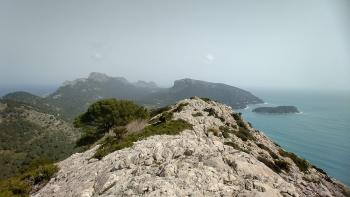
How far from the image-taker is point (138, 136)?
112ft

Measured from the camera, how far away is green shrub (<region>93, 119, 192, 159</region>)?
30.5 m

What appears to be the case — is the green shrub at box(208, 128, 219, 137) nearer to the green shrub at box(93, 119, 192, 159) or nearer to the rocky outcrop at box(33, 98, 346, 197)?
the green shrub at box(93, 119, 192, 159)

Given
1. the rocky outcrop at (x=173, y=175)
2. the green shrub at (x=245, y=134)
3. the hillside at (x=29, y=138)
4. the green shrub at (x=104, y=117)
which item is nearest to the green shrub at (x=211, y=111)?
the green shrub at (x=245, y=134)

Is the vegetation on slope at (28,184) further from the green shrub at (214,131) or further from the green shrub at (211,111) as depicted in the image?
the green shrub at (211,111)

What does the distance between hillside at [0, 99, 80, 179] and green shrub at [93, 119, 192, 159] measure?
93.5 metres

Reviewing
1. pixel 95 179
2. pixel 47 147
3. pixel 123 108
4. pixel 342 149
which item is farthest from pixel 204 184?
pixel 342 149

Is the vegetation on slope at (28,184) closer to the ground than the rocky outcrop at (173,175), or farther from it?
closer to the ground

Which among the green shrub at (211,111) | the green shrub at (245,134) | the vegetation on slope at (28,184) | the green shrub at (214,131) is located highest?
the green shrub at (211,111)

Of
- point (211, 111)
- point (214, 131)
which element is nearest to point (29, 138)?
point (211, 111)

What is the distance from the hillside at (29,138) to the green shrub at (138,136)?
307 ft

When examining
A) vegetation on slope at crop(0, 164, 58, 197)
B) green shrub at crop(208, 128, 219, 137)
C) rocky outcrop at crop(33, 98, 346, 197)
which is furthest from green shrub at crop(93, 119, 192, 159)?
vegetation on slope at crop(0, 164, 58, 197)

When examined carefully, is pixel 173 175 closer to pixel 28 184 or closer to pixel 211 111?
pixel 28 184

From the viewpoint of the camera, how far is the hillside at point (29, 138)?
435 ft

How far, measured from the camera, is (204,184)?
1689 centimetres
